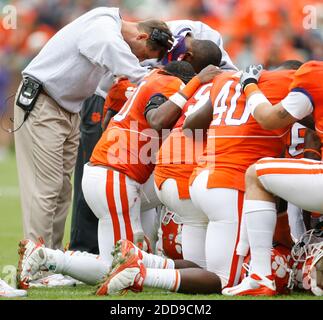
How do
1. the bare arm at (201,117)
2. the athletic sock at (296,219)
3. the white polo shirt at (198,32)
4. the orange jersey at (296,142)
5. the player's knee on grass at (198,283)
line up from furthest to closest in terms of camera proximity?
1. the white polo shirt at (198,32)
2. the athletic sock at (296,219)
3. the orange jersey at (296,142)
4. the bare arm at (201,117)
5. the player's knee on grass at (198,283)

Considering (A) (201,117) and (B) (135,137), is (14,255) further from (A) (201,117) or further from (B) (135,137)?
(A) (201,117)

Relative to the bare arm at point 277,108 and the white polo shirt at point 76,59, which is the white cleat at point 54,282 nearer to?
the white polo shirt at point 76,59

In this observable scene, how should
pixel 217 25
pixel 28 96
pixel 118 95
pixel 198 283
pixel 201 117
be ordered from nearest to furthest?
1. pixel 198 283
2. pixel 201 117
3. pixel 28 96
4. pixel 118 95
5. pixel 217 25

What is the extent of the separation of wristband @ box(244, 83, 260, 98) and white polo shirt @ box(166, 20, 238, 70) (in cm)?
123

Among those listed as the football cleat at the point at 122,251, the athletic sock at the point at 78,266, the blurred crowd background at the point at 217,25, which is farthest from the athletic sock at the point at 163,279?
the blurred crowd background at the point at 217,25

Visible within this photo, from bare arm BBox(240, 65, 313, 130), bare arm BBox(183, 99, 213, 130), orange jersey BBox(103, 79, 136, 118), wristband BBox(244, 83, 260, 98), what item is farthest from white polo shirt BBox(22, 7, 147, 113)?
bare arm BBox(240, 65, 313, 130)

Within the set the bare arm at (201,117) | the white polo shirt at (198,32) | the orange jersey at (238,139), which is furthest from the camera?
the white polo shirt at (198,32)

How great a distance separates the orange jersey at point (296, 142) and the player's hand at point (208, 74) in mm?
727

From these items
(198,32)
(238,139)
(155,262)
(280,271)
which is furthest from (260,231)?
(198,32)

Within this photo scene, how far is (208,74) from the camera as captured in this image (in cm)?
655

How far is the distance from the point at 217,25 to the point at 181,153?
1213 centimetres

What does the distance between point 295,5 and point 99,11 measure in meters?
10.3

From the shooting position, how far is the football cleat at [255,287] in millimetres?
5767

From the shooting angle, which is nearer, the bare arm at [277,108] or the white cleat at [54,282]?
the bare arm at [277,108]
